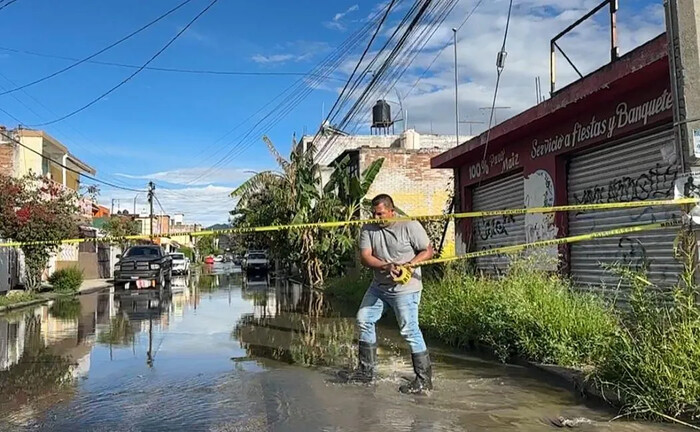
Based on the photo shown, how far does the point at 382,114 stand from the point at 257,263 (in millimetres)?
12998

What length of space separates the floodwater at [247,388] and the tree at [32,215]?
366 inches

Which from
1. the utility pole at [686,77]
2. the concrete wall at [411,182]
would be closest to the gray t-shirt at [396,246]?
the utility pole at [686,77]

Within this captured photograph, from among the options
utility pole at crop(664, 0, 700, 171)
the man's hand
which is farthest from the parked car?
utility pole at crop(664, 0, 700, 171)

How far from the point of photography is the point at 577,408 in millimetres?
6172

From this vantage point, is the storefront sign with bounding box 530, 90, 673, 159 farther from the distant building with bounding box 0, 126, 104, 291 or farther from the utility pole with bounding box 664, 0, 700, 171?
the distant building with bounding box 0, 126, 104, 291

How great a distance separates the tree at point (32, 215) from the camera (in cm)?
2166

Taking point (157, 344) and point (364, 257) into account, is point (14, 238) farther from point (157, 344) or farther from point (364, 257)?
point (364, 257)

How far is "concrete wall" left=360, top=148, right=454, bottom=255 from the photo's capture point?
3148 centimetres

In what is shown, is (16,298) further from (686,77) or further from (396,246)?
(686,77)

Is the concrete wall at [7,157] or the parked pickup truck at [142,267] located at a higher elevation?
the concrete wall at [7,157]

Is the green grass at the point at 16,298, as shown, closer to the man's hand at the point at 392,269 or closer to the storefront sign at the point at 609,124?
the storefront sign at the point at 609,124

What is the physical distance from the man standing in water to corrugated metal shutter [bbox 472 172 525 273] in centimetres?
676

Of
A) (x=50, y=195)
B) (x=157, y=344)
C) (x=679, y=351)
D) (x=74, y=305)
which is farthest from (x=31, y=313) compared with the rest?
(x=679, y=351)

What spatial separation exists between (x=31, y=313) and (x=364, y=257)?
14.1 metres
